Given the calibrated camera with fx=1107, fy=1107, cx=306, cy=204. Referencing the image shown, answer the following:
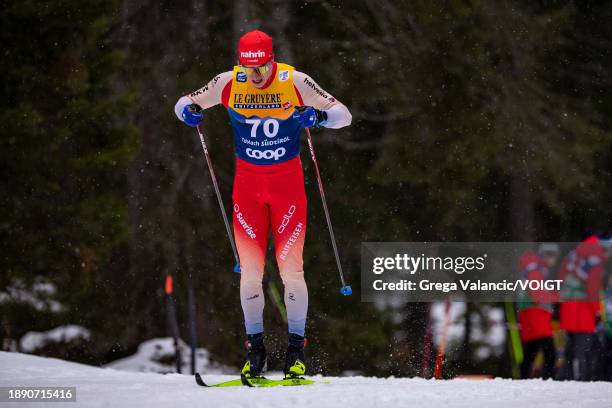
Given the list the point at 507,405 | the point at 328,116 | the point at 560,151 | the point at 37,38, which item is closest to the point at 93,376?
the point at 328,116

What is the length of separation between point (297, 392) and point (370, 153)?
33.5ft

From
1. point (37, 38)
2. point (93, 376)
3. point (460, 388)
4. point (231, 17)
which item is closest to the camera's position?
point (460, 388)

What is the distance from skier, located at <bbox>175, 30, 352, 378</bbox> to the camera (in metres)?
7.09

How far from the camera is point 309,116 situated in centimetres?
693

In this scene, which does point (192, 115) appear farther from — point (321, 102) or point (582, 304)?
point (582, 304)

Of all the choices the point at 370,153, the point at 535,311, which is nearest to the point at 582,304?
the point at 535,311

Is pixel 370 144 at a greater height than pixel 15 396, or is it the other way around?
pixel 370 144

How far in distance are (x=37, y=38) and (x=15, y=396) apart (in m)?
7.33

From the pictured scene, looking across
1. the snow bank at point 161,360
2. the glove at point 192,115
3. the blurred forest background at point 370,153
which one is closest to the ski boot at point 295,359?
the glove at point 192,115

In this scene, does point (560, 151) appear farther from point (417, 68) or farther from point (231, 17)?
point (231, 17)

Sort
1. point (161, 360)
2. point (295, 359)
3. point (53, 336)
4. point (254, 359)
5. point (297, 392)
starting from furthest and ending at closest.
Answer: point (53, 336), point (161, 360), point (295, 359), point (254, 359), point (297, 392)

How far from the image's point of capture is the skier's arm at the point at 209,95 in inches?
287

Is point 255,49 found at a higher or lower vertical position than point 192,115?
higher

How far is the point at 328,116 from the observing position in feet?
23.4
